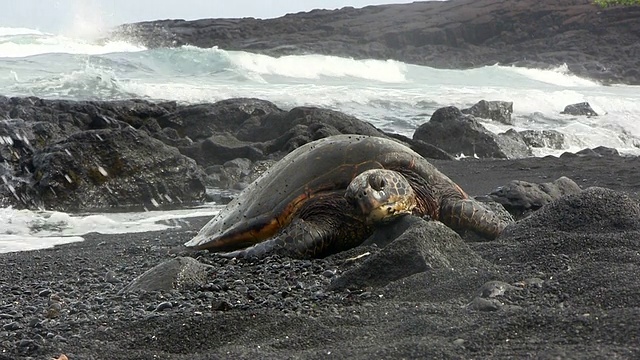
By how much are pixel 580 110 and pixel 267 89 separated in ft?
32.2

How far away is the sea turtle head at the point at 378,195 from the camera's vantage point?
15.9 feet

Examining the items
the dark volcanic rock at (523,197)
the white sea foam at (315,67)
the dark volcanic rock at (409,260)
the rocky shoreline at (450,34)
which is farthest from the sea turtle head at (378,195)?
the rocky shoreline at (450,34)

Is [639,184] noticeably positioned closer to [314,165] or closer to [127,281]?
[314,165]

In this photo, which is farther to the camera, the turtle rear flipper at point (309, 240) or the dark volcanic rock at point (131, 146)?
the dark volcanic rock at point (131, 146)

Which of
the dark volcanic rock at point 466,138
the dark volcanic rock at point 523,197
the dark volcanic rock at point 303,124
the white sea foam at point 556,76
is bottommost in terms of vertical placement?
the white sea foam at point 556,76

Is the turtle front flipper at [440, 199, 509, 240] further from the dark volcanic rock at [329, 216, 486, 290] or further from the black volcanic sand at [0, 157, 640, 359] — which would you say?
the dark volcanic rock at [329, 216, 486, 290]

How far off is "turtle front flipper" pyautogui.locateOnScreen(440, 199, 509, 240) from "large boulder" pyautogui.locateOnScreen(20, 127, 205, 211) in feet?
16.8

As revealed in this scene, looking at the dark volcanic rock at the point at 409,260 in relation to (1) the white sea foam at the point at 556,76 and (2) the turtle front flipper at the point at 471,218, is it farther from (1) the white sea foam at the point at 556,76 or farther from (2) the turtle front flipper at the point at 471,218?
(1) the white sea foam at the point at 556,76

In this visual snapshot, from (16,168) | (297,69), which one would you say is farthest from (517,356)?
(297,69)

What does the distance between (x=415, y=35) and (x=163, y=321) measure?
154 feet

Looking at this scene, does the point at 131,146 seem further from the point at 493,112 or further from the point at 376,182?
the point at 493,112

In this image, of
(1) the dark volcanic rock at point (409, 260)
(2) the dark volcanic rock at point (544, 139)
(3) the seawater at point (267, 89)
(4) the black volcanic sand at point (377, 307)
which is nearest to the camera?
(4) the black volcanic sand at point (377, 307)

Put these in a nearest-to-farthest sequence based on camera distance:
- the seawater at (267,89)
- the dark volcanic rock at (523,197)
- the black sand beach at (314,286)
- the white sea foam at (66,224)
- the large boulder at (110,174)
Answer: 1. the black sand beach at (314,286)
2. the dark volcanic rock at (523,197)
3. the white sea foam at (66,224)
4. the seawater at (267,89)
5. the large boulder at (110,174)

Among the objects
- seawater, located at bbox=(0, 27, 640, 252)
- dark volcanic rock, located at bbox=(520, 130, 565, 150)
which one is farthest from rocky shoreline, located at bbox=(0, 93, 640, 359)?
dark volcanic rock, located at bbox=(520, 130, 565, 150)
